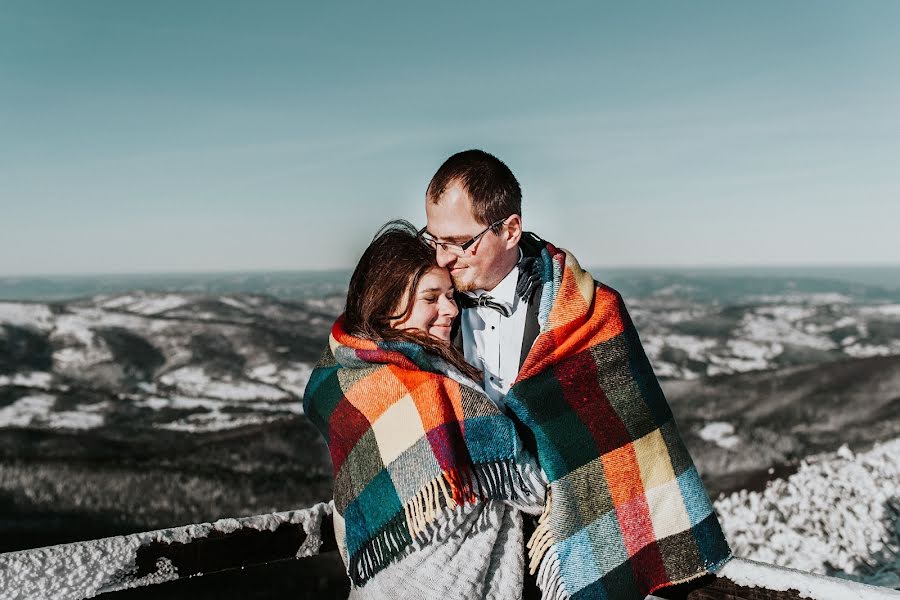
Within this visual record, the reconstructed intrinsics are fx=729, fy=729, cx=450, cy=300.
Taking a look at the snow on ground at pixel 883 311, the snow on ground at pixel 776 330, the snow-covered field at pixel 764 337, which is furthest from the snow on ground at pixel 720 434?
the snow on ground at pixel 883 311

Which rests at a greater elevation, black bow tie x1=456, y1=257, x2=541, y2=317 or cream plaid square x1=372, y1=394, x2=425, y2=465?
black bow tie x1=456, y1=257, x2=541, y2=317

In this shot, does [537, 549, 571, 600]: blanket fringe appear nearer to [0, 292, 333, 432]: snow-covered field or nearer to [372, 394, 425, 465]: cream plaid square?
[372, 394, 425, 465]: cream plaid square

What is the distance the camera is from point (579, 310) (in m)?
2.55

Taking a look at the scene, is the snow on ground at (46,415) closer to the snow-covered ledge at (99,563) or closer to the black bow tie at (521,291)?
the snow-covered ledge at (99,563)

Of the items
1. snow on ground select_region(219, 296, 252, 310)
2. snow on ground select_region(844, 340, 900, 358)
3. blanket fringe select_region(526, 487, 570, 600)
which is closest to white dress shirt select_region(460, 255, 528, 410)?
blanket fringe select_region(526, 487, 570, 600)

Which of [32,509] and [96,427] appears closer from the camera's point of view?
[32,509]

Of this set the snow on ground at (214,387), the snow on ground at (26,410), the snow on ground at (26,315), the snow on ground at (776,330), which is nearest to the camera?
the snow on ground at (26,410)

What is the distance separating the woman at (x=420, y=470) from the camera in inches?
85.7

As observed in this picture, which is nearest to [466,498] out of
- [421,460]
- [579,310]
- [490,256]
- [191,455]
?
[421,460]

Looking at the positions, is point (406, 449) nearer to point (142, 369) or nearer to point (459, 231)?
point (459, 231)

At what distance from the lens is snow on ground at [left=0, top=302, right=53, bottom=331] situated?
31.0 ft

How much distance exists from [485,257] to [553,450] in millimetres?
758

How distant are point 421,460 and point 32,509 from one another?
3900mm

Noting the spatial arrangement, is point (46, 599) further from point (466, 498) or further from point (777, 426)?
point (777, 426)
